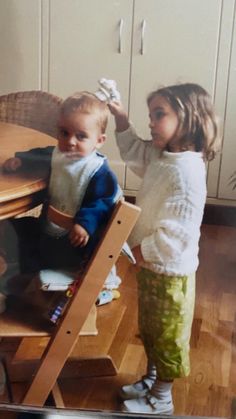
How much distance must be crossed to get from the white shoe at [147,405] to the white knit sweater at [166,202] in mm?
250

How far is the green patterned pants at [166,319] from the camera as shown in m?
1.11

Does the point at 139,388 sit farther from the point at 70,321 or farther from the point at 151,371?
the point at 70,321

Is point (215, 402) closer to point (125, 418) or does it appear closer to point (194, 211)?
point (125, 418)

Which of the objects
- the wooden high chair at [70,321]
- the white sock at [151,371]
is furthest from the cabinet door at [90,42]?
the white sock at [151,371]

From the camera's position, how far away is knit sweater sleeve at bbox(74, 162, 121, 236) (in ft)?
3.51

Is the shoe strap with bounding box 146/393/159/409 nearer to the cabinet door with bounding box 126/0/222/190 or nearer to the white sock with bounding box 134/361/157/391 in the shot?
the white sock with bounding box 134/361/157/391

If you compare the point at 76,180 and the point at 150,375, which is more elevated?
the point at 76,180

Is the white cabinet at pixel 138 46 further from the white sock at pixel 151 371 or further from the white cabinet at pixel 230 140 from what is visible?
the white sock at pixel 151 371

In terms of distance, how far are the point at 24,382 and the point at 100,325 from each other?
0.56ft

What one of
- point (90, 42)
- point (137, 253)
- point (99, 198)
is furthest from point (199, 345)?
point (90, 42)

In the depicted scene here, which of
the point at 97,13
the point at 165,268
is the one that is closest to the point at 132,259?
the point at 165,268

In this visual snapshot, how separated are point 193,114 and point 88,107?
166mm

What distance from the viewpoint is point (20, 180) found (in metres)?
1.09

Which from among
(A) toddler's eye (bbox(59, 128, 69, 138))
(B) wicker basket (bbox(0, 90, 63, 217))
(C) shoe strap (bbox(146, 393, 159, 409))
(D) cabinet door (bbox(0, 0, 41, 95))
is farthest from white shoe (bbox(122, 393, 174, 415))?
(D) cabinet door (bbox(0, 0, 41, 95))
